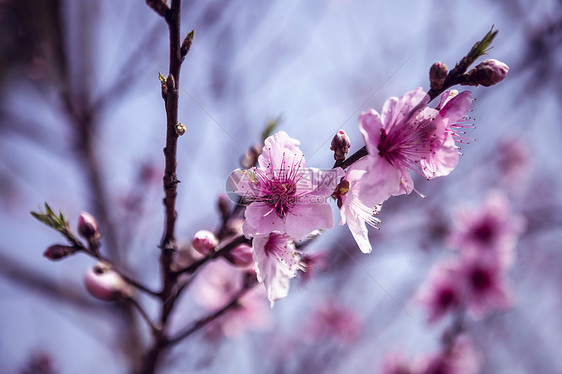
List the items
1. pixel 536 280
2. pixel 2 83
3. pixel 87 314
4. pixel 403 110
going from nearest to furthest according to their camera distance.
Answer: pixel 403 110, pixel 87 314, pixel 536 280, pixel 2 83

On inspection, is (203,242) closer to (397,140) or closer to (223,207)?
(223,207)

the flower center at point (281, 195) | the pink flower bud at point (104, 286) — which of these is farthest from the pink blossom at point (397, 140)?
the pink flower bud at point (104, 286)

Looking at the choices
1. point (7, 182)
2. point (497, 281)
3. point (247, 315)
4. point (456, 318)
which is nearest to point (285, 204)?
point (247, 315)

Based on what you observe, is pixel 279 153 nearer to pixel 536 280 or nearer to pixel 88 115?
pixel 88 115

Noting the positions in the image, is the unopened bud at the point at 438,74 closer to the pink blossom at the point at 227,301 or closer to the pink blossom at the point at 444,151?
the pink blossom at the point at 444,151

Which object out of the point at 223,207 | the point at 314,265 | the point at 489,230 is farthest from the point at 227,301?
the point at 489,230

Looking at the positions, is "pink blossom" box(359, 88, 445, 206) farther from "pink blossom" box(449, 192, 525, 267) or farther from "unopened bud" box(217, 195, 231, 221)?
"pink blossom" box(449, 192, 525, 267)
